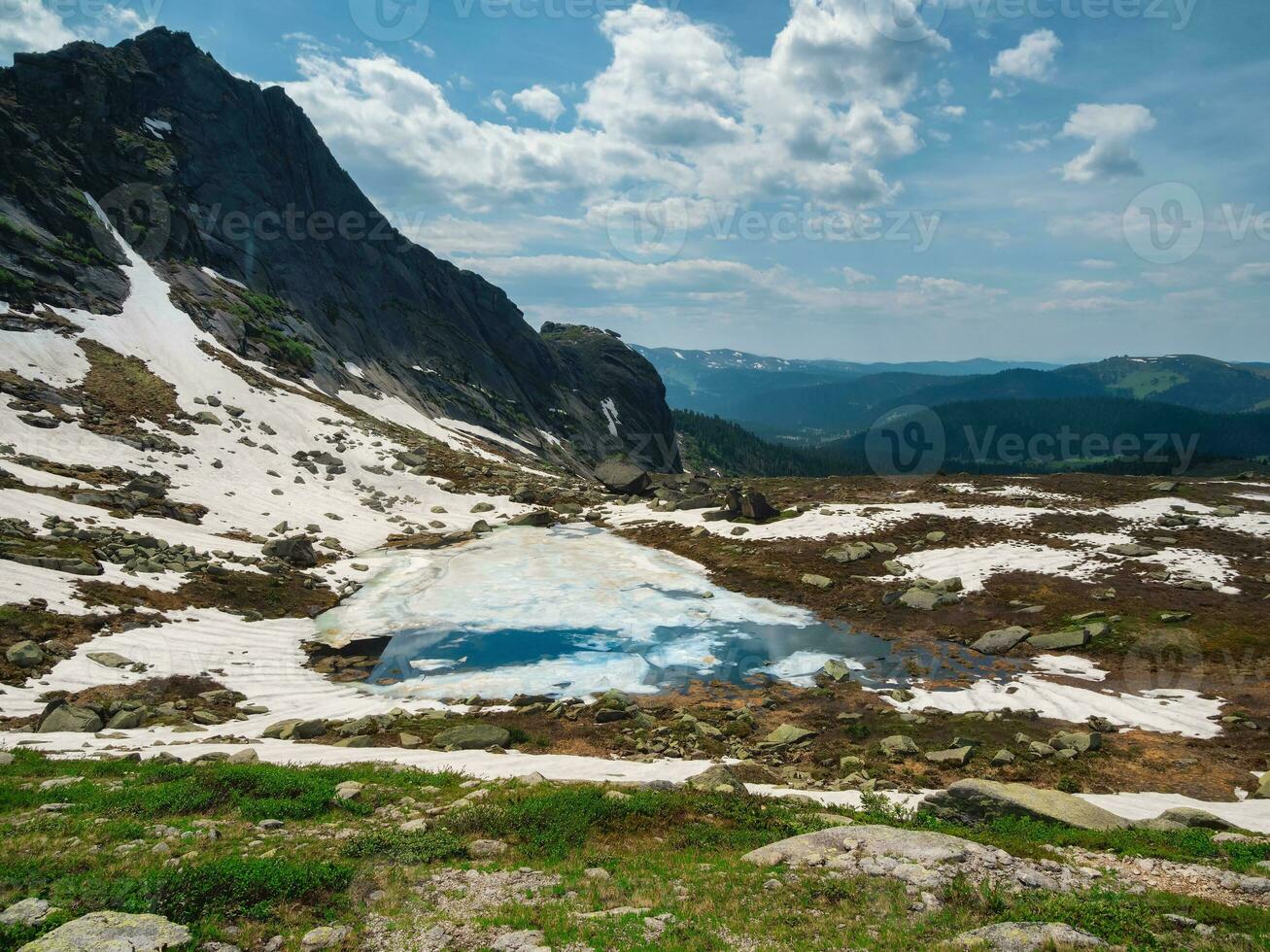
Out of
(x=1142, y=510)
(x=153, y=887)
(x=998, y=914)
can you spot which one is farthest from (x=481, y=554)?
(x=1142, y=510)

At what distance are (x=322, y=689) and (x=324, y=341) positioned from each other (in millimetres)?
80715

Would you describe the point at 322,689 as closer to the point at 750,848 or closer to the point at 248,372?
the point at 750,848

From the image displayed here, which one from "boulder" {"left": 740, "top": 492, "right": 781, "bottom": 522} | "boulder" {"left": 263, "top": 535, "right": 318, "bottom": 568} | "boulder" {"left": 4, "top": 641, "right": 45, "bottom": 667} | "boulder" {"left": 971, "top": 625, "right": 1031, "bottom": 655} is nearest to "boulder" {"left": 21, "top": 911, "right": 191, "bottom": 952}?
"boulder" {"left": 4, "top": 641, "right": 45, "bottom": 667}

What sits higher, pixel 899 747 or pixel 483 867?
pixel 483 867

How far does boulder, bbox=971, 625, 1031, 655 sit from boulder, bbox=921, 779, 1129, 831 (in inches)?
554

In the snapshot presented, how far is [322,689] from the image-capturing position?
75.6 feet

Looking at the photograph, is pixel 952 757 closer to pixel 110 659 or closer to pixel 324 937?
pixel 324 937

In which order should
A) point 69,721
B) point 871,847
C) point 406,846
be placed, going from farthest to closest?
point 69,721 < point 406,846 < point 871,847

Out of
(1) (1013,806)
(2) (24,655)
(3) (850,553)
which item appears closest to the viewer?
(1) (1013,806)

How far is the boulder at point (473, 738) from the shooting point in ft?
60.8

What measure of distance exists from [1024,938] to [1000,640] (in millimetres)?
21535

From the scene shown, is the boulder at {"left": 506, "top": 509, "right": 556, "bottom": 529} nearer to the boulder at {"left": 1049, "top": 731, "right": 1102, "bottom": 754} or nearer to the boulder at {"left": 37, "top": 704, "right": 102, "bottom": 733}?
the boulder at {"left": 37, "top": 704, "right": 102, "bottom": 733}

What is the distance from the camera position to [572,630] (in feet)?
99.9

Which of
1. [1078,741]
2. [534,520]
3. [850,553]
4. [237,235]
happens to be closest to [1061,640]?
[1078,741]
